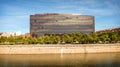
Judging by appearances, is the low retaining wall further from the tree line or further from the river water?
the river water

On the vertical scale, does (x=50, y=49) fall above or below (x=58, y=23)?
below

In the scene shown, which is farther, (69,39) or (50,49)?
(69,39)

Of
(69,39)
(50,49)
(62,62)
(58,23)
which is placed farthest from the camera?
(58,23)

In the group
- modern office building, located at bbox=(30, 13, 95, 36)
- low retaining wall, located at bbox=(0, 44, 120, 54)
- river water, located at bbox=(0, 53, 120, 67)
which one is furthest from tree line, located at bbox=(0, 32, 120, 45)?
modern office building, located at bbox=(30, 13, 95, 36)


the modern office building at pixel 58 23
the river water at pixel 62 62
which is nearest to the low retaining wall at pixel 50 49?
the river water at pixel 62 62

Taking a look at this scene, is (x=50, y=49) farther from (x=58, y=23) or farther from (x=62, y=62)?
(x=58, y=23)

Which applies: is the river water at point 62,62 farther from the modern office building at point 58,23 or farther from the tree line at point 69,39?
the modern office building at point 58,23

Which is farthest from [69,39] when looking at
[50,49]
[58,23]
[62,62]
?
[62,62]

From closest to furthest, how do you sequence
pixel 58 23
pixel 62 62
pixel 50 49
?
pixel 62 62 < pixel 50 49 < pixel 58 23

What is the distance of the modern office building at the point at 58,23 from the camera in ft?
384

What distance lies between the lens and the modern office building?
117000 mm

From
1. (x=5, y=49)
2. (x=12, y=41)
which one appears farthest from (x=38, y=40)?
(x=5, y=49)

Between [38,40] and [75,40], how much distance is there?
41.1 feet

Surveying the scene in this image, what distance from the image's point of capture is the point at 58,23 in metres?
117
